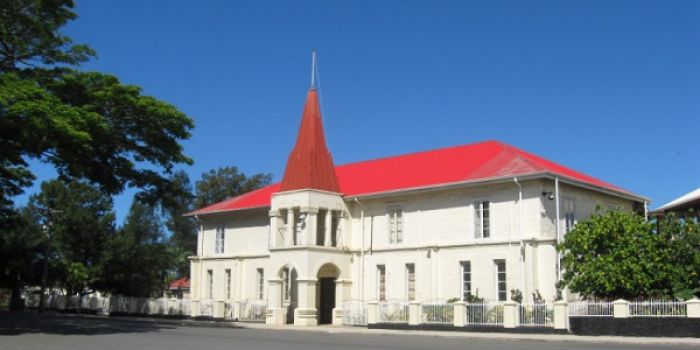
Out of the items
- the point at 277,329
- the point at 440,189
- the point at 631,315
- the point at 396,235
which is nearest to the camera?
the point at 631,315

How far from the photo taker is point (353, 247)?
114 feet

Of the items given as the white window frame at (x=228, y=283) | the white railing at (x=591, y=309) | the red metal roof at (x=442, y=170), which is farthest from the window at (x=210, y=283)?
the white railing at (x=591, y=309)

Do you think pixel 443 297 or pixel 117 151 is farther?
pixel 443 297

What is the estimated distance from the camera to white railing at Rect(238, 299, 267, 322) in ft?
119

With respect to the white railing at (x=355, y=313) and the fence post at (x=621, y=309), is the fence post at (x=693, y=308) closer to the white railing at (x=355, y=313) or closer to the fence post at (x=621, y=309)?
the fence post at (x=621, y=309)

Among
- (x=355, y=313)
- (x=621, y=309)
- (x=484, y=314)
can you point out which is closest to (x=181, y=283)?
(x=355, y=313)

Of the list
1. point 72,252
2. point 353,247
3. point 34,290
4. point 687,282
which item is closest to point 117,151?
point 353,247

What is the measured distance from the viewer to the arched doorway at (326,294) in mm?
34969

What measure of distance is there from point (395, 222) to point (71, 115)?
1610 centimetres

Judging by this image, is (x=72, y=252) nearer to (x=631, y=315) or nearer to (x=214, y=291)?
(x=214, y=291)

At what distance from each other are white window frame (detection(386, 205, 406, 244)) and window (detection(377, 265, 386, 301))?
1408mm

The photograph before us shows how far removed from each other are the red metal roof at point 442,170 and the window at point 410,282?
3.63m

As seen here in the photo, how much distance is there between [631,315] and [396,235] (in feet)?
41.2

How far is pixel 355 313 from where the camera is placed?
31.4 meters
